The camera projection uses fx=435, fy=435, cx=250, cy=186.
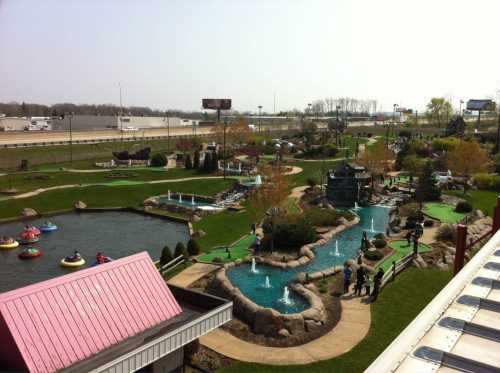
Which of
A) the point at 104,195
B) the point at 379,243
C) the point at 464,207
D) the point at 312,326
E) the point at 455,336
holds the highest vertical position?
the point at 455,336

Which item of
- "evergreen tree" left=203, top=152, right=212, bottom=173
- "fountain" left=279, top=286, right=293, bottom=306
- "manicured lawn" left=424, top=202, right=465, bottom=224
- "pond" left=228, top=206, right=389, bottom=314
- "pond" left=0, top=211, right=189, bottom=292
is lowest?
"pond" left=0, top=211, right=189, bottom=292

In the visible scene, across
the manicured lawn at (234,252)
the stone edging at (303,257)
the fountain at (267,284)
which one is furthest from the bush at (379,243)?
the fountain at (267,284)

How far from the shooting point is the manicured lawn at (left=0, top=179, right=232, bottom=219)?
130ft

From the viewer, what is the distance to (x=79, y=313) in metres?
11.6

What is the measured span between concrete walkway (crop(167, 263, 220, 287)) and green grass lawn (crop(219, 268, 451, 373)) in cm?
788

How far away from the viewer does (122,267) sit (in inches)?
524

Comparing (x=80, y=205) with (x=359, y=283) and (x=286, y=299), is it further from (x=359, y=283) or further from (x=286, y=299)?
(x=359, y=283)

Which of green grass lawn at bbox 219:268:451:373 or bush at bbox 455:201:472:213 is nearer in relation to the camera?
green grass lawn at bbox 219:268:451:373

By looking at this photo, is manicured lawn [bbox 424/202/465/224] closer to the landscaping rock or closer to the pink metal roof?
the pink metal roof

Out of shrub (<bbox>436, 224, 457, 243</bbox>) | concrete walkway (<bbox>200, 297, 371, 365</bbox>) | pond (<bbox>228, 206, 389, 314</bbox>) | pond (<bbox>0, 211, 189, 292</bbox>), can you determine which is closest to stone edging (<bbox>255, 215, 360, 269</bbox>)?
pond (<bbox>228, 206, 389, 314</bbox>)

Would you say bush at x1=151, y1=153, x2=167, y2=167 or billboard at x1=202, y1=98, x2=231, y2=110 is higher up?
billboard at x1=202, y1=98, x2=231, y2=110

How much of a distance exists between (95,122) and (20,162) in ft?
252

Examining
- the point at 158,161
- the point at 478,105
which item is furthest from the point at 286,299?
the point at 478,105

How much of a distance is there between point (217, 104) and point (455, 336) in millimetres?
80949
